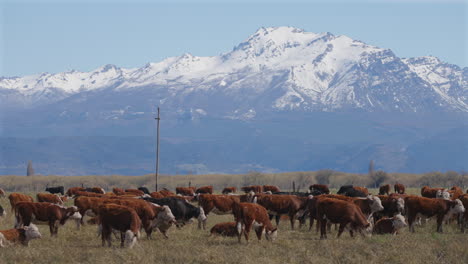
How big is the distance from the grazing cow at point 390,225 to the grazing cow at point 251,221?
4.87m

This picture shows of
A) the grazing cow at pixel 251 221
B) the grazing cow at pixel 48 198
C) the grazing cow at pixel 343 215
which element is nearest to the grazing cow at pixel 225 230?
the grazing cow at pixel 251 221

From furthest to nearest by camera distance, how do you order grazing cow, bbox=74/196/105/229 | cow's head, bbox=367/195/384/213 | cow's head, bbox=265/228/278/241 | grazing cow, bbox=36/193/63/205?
grazing cow, bbox=36/193/63/205
grazing cow, bbox=74/196/105/229
cow's head, bbox=367/195/384/213
cow's head, bbox=265/228/278/241

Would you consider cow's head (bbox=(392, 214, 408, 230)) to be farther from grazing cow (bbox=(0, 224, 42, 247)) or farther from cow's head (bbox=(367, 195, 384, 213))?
grazing cow (bbox=(0, 224, 42, 247))

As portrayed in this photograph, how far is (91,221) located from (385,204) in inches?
490

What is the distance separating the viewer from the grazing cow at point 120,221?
27.2 m

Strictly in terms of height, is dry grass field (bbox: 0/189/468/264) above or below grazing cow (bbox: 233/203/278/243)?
below

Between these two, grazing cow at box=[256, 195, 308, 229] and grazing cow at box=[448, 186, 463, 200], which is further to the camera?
grazing cow at box=[448, 186, 463, 200]

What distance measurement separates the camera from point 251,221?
94.4 feet

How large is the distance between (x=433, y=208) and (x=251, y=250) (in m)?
9.27

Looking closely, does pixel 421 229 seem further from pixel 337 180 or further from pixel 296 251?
pixel 337 180

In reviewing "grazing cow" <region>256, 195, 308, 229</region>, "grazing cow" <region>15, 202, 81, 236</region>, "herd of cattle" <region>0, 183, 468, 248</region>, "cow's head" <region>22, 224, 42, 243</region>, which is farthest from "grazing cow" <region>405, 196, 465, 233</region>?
"cow's head" <region>22, 224, 42, 243</region>

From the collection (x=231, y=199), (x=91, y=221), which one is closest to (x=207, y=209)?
(x=231, y=199)

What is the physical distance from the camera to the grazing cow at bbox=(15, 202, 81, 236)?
29.8 m

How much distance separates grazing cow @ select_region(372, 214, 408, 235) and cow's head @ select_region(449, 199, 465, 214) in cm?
214
